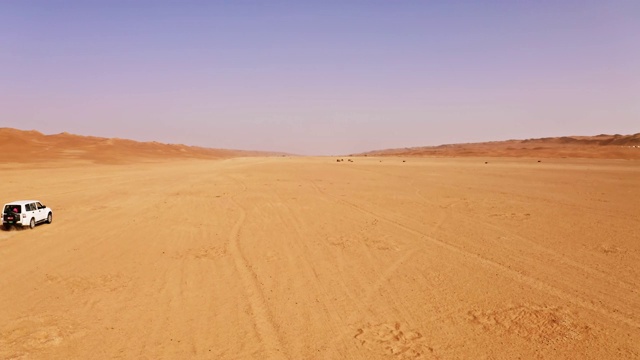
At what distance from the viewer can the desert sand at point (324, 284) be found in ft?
24.0

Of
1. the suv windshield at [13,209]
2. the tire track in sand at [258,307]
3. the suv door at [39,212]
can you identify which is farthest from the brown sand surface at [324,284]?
the suv windshield at [13,209]

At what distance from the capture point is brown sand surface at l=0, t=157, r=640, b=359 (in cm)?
731

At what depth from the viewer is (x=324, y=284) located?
1023 centimetres

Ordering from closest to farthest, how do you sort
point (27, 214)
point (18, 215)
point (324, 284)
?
point (324, 284)
point (18, 215)
point (27, 214)

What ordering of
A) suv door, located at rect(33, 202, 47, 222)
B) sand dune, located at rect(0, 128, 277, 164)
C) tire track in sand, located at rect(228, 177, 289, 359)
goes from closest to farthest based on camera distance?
tire track in sand, located at rect(228, 177, 289, 359)
suv door, located at rect(33, 202, 47, 222)
sand dune, located at rect(0, 128, 277, 164)

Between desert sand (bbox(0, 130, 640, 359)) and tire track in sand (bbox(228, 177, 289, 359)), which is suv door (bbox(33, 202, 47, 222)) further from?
tire track in sand (bbox(228, 177, 289, 359))

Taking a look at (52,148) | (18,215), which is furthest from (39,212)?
(52,148)

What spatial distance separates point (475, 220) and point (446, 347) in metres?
12.0

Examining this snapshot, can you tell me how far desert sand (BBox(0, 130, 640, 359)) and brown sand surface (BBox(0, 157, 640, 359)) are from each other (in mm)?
43

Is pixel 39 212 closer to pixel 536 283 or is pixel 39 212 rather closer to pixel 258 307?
pixel 258 307

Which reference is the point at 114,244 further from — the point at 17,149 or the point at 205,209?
the point at 17,149

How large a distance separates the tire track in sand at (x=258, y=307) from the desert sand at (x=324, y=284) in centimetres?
3

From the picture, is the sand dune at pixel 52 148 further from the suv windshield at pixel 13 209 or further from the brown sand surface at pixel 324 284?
the brown sand surface at pixel 324 284

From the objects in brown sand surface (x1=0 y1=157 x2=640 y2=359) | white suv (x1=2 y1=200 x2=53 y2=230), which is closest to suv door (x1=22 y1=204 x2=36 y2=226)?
white suv (x1=2 y1=200 x2=53 y2=230)
